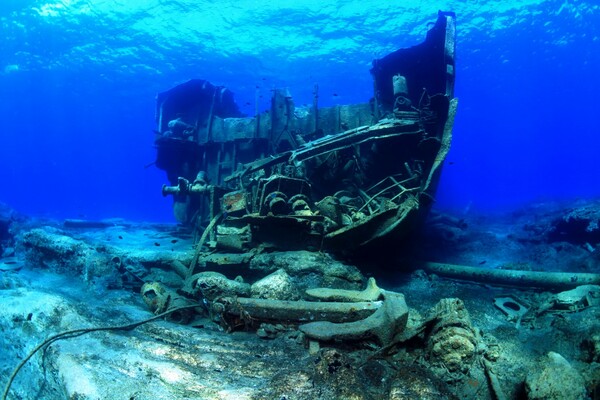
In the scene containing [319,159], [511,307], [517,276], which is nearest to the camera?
[511,307]

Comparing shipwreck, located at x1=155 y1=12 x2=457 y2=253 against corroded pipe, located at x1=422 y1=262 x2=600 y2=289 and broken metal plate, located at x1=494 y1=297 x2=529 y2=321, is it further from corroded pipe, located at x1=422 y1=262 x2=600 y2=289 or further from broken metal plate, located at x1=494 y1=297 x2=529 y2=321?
broken metal plate, located at x1=494 y1=297 x2=529 y2=321

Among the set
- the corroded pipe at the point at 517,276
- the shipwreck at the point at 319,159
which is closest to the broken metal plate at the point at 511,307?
the corroded pipe at the point at 517,276

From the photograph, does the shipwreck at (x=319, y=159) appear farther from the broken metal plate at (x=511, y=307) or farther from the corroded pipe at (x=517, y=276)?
the broken metal plate at (x=511, y=307)

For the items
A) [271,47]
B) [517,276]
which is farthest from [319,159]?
[271,47]

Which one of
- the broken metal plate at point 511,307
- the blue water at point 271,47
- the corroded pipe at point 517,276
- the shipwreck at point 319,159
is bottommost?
the broken metal plate at point 511,307

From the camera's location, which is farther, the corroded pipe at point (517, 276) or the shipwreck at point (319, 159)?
the shipwreck at point (319, 159)

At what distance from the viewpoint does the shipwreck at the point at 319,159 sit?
21.8 ft

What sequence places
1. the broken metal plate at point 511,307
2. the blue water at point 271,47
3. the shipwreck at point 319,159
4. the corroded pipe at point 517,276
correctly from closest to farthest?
the broken metal plate at point 511,307 < the corroded pipe at point 517,276 < the shipwreck at point 319,159 < the blue water at point 271,47

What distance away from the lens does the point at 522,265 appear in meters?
7.00

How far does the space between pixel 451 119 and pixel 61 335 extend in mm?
8610

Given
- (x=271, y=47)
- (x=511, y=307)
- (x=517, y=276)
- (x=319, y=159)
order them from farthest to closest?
(x=271, y=47) → (x=319, y=159) → (x=517, y=276) → (x=511, y=307)

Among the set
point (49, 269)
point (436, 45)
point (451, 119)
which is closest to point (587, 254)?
point (451, 119)

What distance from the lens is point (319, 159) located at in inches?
346

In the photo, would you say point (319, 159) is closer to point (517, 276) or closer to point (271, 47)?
point (517, 276)
